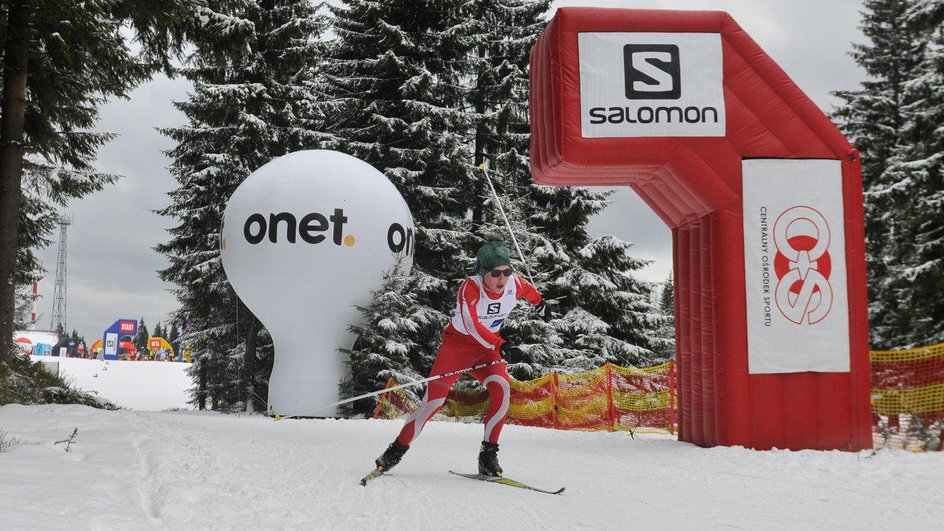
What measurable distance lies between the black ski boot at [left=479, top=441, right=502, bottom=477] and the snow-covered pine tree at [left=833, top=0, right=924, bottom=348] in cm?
1823

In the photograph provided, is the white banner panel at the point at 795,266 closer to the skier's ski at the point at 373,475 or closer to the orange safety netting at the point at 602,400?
the orange safety netting at the point at 602,400

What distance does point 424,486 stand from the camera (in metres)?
5.86

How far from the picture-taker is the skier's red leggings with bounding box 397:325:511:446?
21.1ft

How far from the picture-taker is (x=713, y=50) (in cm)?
909

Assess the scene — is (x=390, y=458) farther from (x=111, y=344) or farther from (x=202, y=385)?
(x=111, y=344)

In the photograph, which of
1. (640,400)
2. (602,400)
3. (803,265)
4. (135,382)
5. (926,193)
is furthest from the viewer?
(135,382)

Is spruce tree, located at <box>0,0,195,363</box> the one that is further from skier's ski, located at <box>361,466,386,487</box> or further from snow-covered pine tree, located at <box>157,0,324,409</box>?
skier's ski, located at <box>361,466,386,487</box>

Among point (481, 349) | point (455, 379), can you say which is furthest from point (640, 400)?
point (455, 379)

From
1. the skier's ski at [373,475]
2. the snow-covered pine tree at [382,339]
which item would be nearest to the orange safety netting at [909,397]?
the skier's ski at [373,475]

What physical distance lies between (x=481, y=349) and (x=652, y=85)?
13.8 ft

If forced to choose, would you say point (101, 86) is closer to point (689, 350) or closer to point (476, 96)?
point (689, 350)

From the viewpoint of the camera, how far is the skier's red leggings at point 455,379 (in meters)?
6.43

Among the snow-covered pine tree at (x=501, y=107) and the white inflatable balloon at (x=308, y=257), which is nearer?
the white inflatable balloon at (x=308, y=257)

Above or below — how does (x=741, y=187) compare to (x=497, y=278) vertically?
above
